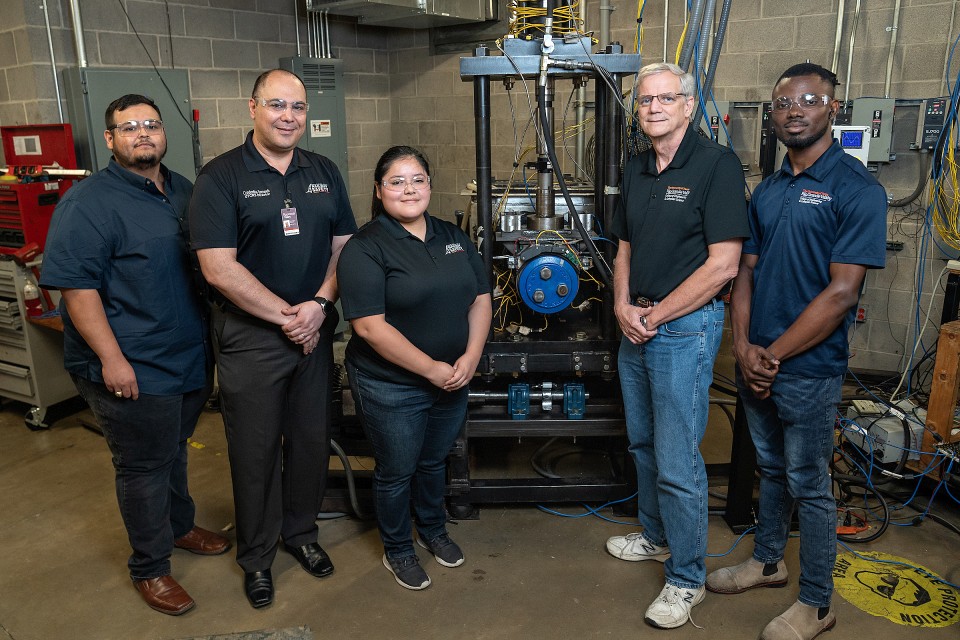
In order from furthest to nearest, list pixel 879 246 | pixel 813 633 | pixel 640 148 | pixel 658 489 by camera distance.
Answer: pixel 640 148 < pixel 658 489 < pixel 813 633 < pixel 879 246

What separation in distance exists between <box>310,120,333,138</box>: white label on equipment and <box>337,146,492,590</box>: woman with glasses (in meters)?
2.69

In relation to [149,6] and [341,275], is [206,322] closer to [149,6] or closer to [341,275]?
[341,275]

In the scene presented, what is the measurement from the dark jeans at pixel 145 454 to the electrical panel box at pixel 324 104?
2671 millimetres

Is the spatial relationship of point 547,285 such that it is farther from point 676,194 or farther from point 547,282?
point 676,194

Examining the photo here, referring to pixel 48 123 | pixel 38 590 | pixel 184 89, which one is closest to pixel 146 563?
pixel 38 590

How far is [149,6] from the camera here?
4.05 metres

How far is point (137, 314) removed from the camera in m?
2.11

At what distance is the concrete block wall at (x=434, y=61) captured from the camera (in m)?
3.67

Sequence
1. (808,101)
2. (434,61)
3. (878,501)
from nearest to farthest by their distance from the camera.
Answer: (808,101) < (878,501) < (434,61)

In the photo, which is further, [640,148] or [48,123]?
[48,123]

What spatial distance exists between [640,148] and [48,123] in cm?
285

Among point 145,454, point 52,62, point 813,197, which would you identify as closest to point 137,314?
point 145,454

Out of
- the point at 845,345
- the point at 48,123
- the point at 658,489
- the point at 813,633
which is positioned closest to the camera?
the point at 845,345

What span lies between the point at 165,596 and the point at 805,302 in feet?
6.52
